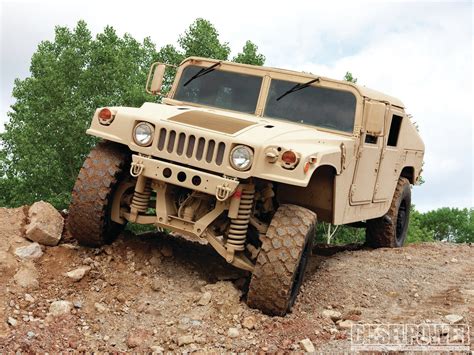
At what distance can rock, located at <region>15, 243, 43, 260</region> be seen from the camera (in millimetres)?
7609

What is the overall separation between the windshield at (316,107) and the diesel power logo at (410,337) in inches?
94.4

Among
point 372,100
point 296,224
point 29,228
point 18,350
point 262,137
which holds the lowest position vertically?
point 18,350

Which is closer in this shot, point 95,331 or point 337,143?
point 95,331

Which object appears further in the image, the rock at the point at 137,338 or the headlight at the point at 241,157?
the headlight at the point at 241,157

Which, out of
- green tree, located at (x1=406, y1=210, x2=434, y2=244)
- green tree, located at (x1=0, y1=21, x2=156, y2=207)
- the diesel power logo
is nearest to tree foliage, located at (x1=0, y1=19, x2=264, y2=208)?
green tree, located at (x1=0, y1=21, x2=156, y2=207)

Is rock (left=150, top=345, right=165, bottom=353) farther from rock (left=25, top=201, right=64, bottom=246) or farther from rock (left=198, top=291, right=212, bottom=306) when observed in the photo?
rock (left=25, top=201, right=64, bottom=246)

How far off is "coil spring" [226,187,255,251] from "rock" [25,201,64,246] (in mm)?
2201

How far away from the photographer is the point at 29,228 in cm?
798

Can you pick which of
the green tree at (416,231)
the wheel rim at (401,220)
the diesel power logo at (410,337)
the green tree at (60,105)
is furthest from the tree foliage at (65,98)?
the diesel power logo at (410,337)

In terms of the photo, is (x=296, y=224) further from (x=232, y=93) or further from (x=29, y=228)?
(x=29, y=228)

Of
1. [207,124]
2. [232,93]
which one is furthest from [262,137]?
[232,93]

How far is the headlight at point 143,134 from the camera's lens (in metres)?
7.04

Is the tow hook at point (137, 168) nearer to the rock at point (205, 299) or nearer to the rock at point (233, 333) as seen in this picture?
the rock at point (205, 299)

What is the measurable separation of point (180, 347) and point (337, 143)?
272cm
